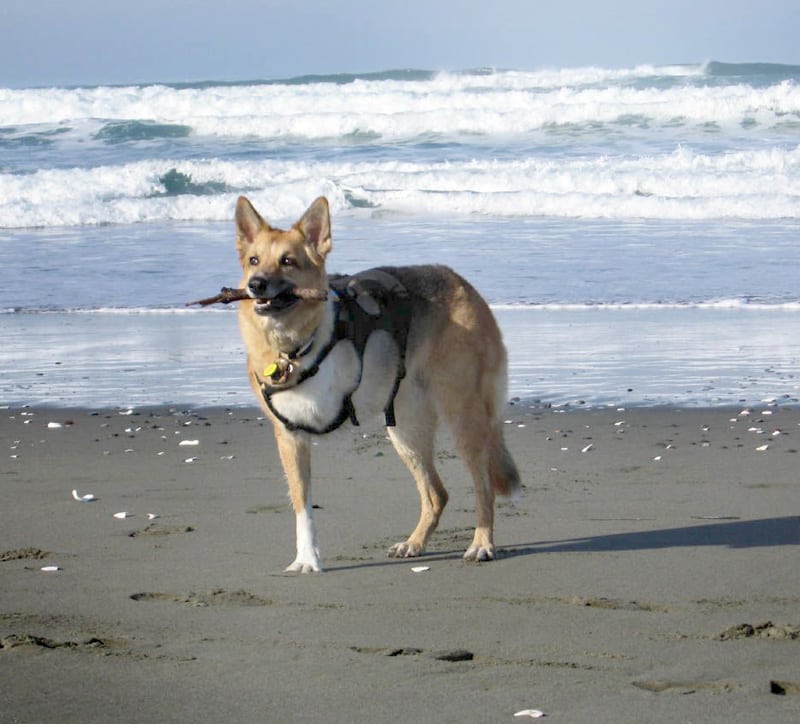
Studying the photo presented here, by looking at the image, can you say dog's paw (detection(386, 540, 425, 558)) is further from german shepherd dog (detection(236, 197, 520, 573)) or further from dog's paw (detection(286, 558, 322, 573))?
dog's paw (detection(286, 558, 322, 573))

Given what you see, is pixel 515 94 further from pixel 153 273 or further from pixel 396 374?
pixel 396 374

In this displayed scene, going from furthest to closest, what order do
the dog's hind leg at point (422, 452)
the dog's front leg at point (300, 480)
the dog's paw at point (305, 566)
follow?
the dog's hind leg at point (422, 452) → the dog's front leg at point (300, 480) → the dog's paw at point (305, 566)

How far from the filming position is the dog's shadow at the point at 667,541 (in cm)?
552

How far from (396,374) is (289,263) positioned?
72 centimetres

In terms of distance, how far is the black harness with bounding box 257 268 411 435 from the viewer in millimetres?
5469

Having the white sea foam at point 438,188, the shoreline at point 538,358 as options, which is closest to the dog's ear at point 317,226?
the shoreline at point 538,358

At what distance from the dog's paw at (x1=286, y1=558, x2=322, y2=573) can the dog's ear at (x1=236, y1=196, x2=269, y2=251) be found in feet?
4.39

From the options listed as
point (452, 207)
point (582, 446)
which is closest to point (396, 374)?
point (582, 446)

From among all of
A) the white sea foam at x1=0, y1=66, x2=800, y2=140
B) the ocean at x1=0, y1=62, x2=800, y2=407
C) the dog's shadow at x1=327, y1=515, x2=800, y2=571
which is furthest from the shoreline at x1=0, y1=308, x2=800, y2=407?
the white sea foam at x1=0, y1=66, x2=800, y2=140

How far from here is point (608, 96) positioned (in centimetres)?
4359

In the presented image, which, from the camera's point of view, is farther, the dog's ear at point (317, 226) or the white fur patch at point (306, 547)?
the dog's ear at point (317, 226)

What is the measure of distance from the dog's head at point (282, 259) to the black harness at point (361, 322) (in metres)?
0.18

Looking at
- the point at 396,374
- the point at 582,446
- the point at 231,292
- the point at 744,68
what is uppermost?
the point at 744,68

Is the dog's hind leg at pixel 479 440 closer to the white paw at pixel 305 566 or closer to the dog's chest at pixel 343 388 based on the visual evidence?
the dog's chest at pixel 343 388
